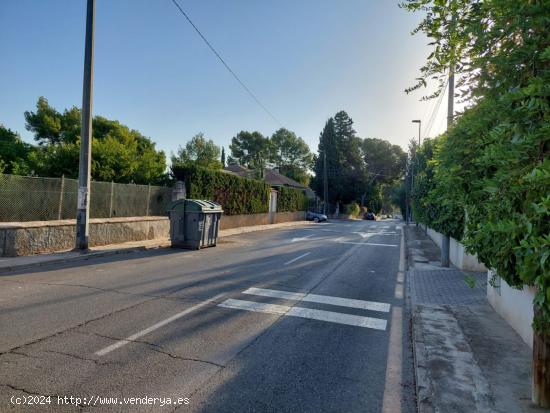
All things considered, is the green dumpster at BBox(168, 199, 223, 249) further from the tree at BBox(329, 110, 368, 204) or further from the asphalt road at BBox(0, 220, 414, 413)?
the tree at BBox(329, 110, 368, 204)

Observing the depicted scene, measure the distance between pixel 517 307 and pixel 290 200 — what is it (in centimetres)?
3573

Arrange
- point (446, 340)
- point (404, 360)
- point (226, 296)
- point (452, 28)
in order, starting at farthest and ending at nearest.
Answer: point (226, 296) < point (446, 340) < point (404, 360) < point (452, 28)

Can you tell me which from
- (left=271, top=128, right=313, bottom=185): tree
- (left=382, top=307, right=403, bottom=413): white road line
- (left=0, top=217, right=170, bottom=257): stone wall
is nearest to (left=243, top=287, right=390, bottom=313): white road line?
(left=382, top=307, right=403, bottom=413): white road line

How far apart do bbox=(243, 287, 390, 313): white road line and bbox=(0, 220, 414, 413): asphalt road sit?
0.04 m

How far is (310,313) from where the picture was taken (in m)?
6.36

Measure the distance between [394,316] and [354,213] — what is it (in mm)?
60458

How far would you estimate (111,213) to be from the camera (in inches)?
604

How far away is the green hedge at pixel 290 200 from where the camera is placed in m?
38.3

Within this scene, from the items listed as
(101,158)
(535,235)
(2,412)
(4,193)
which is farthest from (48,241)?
(535,235)

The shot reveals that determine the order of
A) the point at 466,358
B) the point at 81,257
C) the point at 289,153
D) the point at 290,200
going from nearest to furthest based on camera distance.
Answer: the point at 466,358, the point at 81,257, the point at 290,200, the point at 289,153

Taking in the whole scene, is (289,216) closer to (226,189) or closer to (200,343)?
(226,189)

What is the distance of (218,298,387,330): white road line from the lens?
5996 millimetres

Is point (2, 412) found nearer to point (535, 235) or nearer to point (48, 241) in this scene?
point (535, 235)

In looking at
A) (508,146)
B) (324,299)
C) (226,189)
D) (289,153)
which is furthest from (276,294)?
(289,153)
